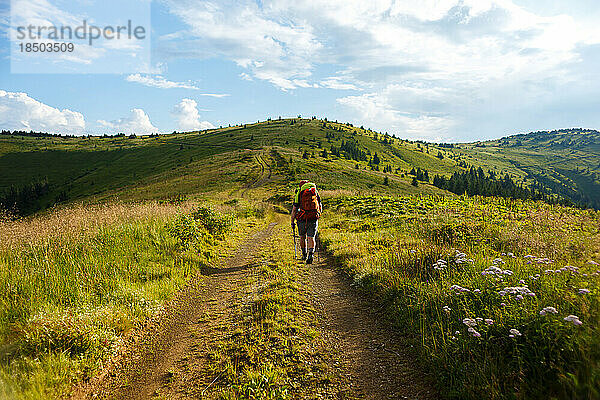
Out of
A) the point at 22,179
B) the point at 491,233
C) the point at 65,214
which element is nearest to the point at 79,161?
the point at 22,179

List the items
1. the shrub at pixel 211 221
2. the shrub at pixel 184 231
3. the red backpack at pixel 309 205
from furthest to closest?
the shrub at pixel 211 221 < the shrub at pixel 184 231 < the red backpack at pixel 309 205

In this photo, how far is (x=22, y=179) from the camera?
136125mm

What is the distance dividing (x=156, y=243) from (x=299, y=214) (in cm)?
519

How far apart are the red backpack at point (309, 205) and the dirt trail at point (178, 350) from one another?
10.8 feet

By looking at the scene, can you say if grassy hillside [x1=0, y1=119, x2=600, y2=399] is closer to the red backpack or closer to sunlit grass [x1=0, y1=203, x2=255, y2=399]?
sunlit grass [x1=0, y1=203, x2=255, y2=399]

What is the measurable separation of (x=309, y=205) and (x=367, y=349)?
6051 mm

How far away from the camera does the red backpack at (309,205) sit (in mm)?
10328

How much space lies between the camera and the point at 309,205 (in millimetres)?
10391

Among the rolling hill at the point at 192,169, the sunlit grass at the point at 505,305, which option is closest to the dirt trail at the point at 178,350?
the sunlit grass at the point at 505,305

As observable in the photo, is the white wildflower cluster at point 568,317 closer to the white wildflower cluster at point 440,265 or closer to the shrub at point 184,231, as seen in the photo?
the white wildflower cluster at point 440,265

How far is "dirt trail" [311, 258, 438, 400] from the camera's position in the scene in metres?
3.94

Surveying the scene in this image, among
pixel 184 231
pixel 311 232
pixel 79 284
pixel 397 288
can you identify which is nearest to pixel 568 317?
pixel 397 288

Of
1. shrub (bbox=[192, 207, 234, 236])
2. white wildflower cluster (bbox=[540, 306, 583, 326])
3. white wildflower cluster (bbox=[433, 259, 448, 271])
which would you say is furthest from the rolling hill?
white wildflower cluster (bbox=[540, 306, 583, 326])

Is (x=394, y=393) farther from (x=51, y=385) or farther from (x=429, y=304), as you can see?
(x=51, y=385)
